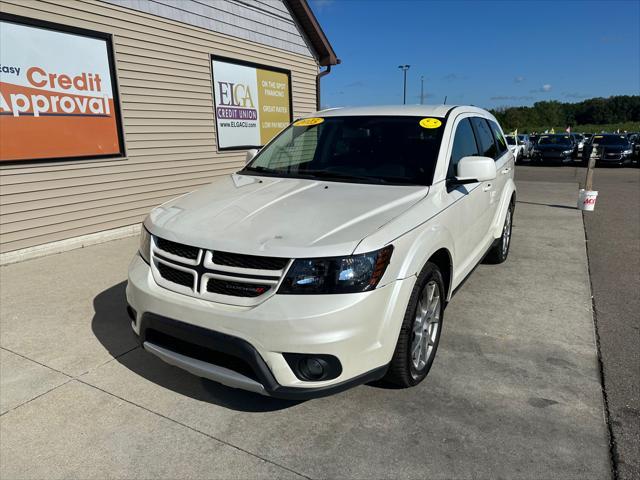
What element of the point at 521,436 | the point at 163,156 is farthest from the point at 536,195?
the point at 521,436

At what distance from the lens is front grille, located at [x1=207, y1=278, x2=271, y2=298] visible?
2.27 meters

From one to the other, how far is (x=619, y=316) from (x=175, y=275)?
3.70 metres

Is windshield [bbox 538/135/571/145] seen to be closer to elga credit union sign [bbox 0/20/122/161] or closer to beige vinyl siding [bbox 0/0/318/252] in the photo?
beige vinyl siding [bbox 0/0/318/252]

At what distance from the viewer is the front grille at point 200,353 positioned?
232 cm

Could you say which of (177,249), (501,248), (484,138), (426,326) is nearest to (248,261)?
(177,249)

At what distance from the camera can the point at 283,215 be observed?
103 inches

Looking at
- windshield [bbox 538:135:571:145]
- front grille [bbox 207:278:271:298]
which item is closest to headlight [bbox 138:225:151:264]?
front grille [bbox 207:278:271:298]

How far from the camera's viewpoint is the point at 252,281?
2.26 m

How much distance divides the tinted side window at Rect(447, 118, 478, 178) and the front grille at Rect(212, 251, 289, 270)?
1.62m

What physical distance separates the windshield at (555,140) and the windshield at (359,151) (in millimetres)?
22442

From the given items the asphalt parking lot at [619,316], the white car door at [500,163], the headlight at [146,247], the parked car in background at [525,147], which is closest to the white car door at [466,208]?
the white car door at [500,163]

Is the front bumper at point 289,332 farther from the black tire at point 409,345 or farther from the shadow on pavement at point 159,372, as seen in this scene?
the shadow on pavement at point 159,372

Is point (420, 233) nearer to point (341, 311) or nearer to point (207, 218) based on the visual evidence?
point (341, 311)

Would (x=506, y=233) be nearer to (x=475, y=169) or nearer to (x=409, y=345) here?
(x=475, y=169)
